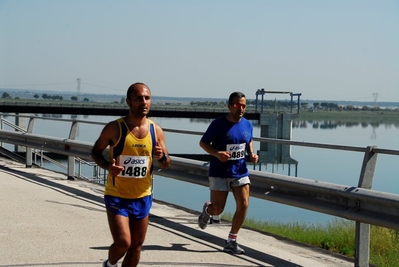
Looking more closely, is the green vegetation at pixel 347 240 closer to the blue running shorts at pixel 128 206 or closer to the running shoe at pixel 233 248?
the running shoe at pixel 233 248

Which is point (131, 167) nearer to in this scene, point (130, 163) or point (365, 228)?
point (130, 163)

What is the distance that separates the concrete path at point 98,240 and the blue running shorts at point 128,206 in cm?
144

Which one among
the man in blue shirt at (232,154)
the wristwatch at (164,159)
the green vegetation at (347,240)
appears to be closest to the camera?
the wristwatch at (164,159)

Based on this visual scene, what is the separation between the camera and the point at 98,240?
8750mm

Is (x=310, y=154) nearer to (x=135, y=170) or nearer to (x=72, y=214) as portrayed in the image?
(x=72, y=214)

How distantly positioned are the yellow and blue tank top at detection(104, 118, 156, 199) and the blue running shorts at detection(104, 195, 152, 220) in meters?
0.03

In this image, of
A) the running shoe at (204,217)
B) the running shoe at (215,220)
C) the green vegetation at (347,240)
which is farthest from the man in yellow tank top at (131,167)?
the running shoe at (215,220)

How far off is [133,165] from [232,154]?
2.48 metres

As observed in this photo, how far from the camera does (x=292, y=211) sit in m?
20.4

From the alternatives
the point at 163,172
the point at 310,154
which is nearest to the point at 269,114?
A: the point at 310,154

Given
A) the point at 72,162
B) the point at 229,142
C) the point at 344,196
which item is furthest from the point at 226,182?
the point at 72,162

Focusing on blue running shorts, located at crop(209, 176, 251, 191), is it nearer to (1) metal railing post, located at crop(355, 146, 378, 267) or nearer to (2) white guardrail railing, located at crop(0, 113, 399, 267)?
(2) white guardrail railing, located at crop(0, 113, 399, 267)

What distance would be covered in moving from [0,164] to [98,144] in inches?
462

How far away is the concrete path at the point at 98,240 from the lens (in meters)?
7.84
